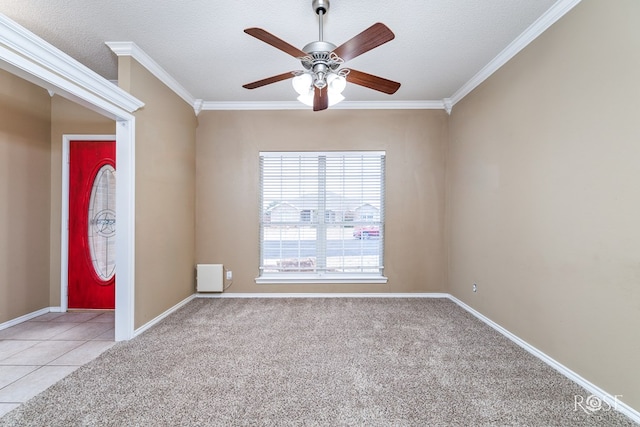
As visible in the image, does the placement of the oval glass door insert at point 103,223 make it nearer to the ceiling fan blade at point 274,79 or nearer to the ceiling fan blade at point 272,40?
the ceiling fan blade at point 274,79

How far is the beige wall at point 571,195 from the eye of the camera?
1662 mm

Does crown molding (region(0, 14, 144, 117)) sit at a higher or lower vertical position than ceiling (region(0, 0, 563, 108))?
lower

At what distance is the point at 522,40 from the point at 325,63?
191 centimetres

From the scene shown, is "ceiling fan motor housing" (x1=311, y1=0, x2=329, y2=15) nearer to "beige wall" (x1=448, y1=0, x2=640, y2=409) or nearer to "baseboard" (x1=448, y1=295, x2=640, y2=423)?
"beige wall" (x1=448, y1=0, x2=640, y2=409)

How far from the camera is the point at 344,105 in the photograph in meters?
3.98

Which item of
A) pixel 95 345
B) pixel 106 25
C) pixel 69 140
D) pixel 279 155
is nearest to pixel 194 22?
pixel 106 25

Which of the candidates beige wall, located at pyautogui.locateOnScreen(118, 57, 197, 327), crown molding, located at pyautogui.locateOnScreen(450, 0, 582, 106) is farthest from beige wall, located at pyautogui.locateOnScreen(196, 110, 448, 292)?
crown molding, located at pyautogui.locateOnScreen(450, 0, 582, 106)

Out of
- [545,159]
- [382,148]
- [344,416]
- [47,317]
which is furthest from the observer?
[382,148]

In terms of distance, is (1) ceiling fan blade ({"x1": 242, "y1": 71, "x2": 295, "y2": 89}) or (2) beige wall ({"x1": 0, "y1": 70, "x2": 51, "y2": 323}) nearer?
(1) ceiling fan blade ({"x1": 242, "y1": 71, "x2": 295, "y2": 89})

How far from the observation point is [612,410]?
66.1 inches

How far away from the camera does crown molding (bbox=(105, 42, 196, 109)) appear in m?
2.60

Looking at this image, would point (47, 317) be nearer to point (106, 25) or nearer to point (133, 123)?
point (133, 123)

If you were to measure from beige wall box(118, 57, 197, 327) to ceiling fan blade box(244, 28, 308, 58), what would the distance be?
5.57 feet

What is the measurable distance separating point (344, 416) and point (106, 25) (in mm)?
3501
